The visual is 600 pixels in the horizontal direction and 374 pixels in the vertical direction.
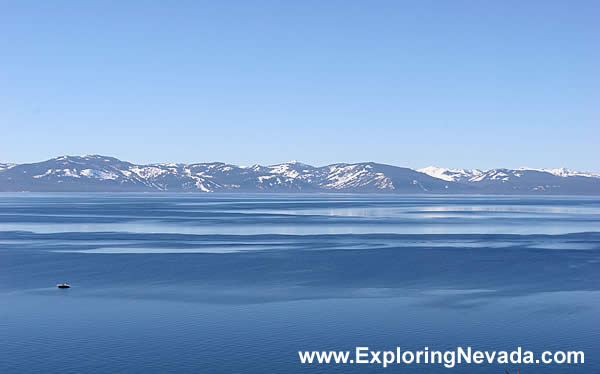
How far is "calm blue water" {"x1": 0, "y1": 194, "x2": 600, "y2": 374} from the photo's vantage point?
115ft

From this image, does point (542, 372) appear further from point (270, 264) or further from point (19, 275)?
point (19, 275)

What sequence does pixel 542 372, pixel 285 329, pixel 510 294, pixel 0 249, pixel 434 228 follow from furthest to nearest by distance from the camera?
pixel 434 228
pixel 0 249
pixel 510 294
pixel 285 329
pixel 542 372

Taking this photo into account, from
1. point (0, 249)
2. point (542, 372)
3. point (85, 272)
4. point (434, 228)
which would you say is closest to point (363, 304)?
point (542, 372)

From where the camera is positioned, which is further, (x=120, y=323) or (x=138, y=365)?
(x=120, y=323)

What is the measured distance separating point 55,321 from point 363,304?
22.3 m

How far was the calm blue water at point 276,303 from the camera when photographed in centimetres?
3503

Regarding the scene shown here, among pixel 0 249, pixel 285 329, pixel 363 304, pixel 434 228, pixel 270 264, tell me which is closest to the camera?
pixel 285 329

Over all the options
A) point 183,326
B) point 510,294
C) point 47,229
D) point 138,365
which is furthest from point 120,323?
point 47,229

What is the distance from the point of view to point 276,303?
4866 cm

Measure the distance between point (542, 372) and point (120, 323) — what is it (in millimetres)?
25989

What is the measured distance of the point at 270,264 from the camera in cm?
7244

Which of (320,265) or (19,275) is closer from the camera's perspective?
(19,275)

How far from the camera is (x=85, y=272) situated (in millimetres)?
65188

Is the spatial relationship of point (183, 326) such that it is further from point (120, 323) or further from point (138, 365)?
point (138, 365)
